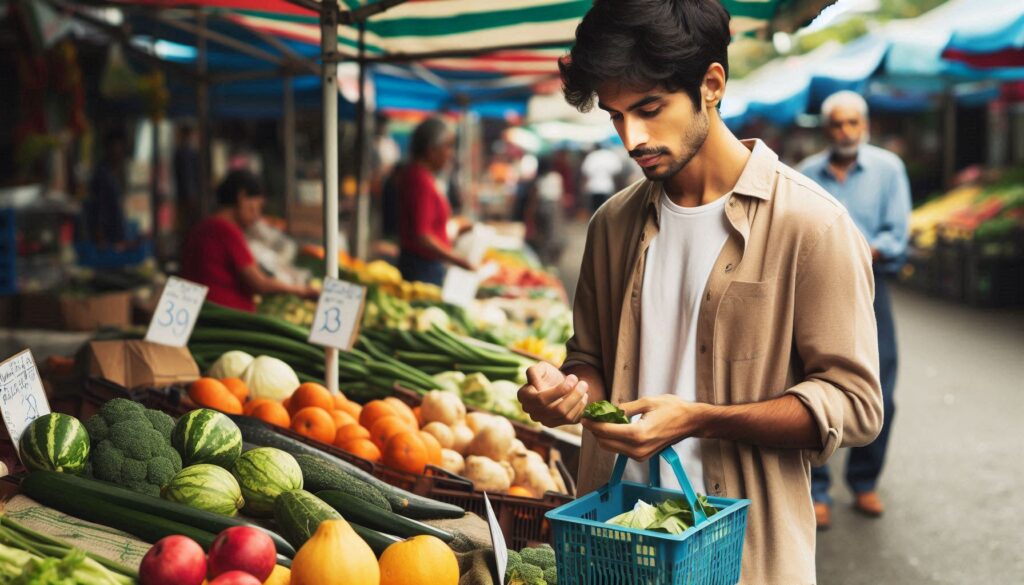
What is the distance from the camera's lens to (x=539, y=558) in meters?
3.00

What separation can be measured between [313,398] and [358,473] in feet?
2.99

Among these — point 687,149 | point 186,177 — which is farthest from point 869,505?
point 186,177

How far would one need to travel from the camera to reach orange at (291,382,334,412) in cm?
443

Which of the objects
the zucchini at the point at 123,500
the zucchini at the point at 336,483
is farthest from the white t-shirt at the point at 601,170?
the zucchini at the point at 123,500

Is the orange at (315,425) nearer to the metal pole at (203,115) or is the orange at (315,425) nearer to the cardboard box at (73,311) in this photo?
the cardboard box at (73,311)

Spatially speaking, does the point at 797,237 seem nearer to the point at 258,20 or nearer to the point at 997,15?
the point at 258,20

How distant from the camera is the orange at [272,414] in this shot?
13.9ft

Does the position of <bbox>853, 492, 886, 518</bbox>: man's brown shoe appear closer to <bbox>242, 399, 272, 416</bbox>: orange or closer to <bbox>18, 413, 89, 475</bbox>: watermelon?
<bbox>242, 399, 272, 416</bbox>: orange

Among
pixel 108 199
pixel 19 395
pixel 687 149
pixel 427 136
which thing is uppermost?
pixel 427 136

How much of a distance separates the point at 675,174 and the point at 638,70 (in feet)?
0.90

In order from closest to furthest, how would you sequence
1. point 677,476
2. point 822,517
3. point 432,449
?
point 677,476 → point 432,449 → point 822,517

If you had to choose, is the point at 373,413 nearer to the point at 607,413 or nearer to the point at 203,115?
the point at 607,413

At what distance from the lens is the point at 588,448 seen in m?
2.59

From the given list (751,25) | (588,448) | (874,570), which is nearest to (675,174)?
(588,448)
